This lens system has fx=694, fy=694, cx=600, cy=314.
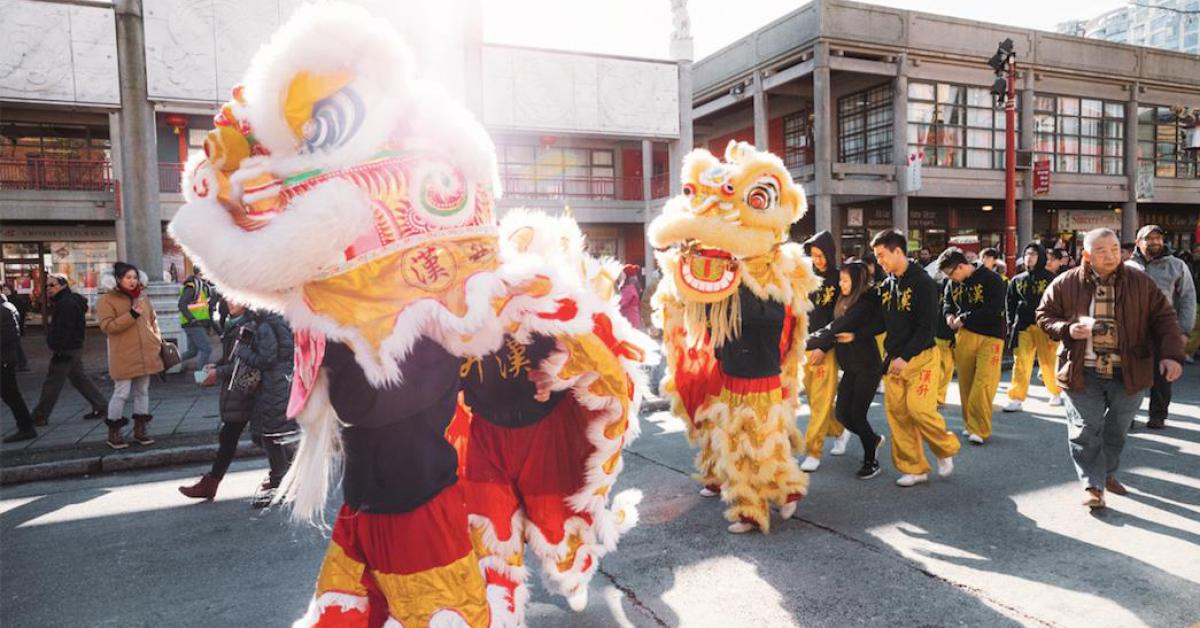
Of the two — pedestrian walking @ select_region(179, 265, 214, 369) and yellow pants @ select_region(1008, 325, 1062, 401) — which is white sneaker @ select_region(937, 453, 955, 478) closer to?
yellow pants @ select_region(1008, 325, 1062, 401)

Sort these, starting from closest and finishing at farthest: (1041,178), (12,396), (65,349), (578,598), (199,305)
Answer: (578,598)
(12,396)
(65,349)
(199,305)
(1041,178)

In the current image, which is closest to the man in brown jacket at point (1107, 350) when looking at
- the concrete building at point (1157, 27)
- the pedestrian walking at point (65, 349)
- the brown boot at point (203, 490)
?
the brown boot at point (203, 490)

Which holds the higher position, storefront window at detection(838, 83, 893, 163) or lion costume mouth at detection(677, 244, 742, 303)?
storefront window at detection(838, 83, 893, 163)

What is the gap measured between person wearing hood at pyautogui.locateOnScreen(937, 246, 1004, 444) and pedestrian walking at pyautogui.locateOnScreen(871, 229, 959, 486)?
1385mm

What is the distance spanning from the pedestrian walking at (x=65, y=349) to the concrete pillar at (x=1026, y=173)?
972 inches

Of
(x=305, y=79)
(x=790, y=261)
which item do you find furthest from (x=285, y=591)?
(x=790, y=261)

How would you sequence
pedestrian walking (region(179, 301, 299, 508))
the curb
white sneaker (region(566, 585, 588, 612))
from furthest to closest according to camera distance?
the curb, pedestrian walking (region(179, 301, 299, 508)), white sneaker (region(566, 585, 588, 612))

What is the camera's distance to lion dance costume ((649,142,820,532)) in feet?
14.0

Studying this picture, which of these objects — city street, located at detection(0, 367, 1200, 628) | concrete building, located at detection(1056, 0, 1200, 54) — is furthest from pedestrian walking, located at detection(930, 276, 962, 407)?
concrete building, located at detection(1056, 0, 1200, 54)

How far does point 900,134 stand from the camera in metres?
21.1

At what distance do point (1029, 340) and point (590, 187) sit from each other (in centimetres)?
Result: 2026

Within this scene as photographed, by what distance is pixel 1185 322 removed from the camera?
7.12 m

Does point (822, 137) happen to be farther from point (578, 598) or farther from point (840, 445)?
point (578, 598)

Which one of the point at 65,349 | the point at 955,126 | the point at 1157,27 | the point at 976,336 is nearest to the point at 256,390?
the point at 65,349
